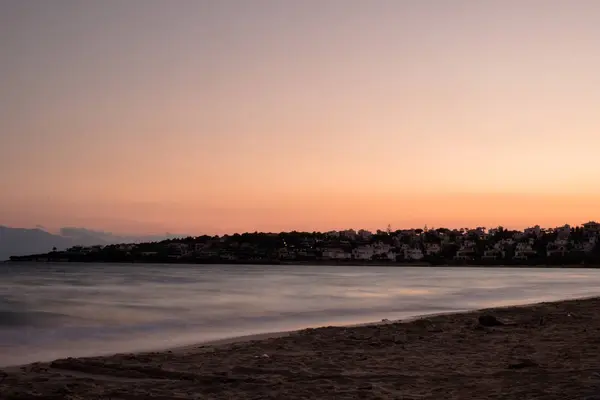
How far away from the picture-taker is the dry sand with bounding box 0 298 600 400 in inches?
255

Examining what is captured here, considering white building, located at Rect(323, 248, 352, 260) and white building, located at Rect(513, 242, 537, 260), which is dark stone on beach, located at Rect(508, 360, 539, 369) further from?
white building, located at Rect(323, 248, 352, 260)

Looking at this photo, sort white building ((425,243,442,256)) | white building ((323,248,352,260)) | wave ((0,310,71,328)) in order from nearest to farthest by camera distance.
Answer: wave ((0,310,71,328)), white building ((425,243,442,256)), white building ((323,248,352,260))

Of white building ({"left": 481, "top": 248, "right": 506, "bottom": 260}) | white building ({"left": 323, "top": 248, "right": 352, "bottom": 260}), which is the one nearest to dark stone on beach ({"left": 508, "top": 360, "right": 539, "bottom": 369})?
white building ({"left": 481, "top": 248, "right": 506, "bottom": 260})

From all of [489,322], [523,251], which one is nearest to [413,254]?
[523,251]

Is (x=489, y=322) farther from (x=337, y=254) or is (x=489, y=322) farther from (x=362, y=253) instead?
(x=362, y=253)

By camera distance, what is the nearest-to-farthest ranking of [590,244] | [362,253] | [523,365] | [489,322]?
1. [523,365]
2. [489,322]
3. [590,244]
4. [362,253]

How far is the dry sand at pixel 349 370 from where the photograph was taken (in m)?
6.49

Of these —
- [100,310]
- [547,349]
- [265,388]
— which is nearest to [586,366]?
[547,349]

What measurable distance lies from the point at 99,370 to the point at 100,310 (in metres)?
15.0

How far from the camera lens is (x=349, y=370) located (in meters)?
7.93

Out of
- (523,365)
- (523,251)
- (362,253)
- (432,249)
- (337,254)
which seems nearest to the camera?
(523,365)

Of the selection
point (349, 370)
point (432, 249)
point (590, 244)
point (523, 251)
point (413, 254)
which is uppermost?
point (590, 244)

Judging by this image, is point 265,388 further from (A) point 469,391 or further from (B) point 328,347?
(B) point 328,347

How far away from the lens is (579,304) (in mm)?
18594
